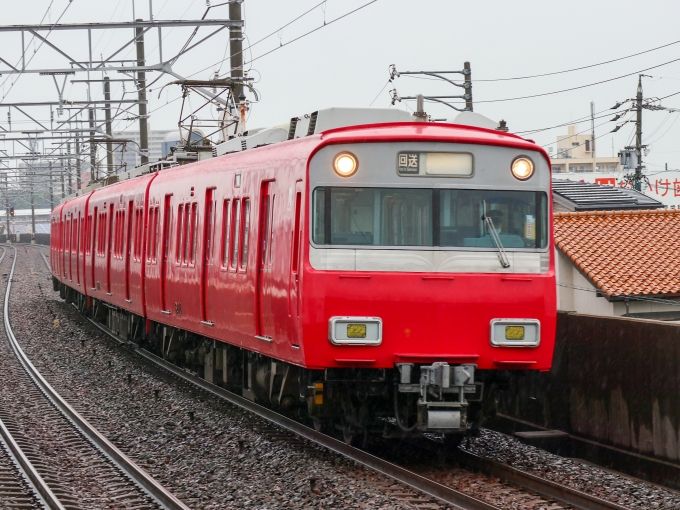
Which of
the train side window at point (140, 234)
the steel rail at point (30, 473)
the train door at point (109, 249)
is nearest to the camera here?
the steel rail at point (30, 473)

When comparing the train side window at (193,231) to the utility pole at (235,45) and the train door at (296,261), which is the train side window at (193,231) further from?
the utility pole at (235,45)

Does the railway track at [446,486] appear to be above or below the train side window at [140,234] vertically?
below

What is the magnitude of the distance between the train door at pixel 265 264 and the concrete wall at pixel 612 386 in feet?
7.33

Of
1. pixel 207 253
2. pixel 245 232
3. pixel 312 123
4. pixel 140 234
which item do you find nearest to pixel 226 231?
pixel 245 232

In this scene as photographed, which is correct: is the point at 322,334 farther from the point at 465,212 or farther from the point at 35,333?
the point at 35,333

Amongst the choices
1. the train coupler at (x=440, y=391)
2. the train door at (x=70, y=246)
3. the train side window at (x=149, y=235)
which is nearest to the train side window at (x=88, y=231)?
the train door at (x=70, y=246)

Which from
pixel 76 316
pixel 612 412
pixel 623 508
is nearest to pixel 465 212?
pixel 612 412

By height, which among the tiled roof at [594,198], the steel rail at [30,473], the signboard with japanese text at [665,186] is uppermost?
the signboard with japanese text at [665,186]

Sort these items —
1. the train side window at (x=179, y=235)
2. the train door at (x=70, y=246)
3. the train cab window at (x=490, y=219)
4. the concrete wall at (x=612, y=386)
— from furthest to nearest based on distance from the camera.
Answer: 1. the train door at (x=70, y=246)
2. the train side window at (x=179, y=235)
3. the train cab window at (x=490, y=219)
4. the concrete wall at (x=612, y=386)

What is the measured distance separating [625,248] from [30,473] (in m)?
13.9

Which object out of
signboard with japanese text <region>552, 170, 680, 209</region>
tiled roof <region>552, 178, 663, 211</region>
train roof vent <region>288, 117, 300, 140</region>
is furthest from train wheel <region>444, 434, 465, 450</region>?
signboard with japanese text <region>552, 170, 680, 209</region>

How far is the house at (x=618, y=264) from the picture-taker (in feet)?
61.7

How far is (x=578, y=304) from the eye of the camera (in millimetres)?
19797

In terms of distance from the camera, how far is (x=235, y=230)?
11.2 metres
